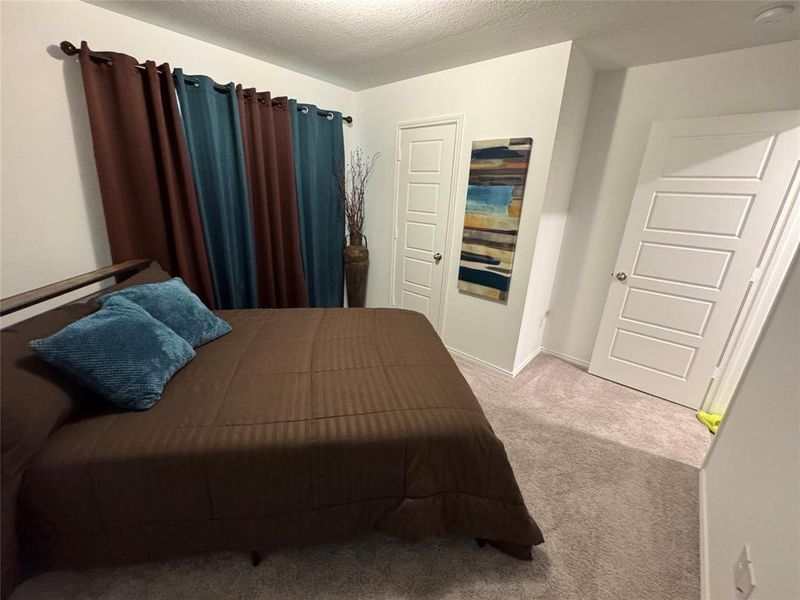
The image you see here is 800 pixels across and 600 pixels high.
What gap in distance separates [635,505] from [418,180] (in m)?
2.68

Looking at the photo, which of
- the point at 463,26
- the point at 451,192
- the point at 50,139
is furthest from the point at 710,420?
the point at 50,139

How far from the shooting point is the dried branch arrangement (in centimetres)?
323

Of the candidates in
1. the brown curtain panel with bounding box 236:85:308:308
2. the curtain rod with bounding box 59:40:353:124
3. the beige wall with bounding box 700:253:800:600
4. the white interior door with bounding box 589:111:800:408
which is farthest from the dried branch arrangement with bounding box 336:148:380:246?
the beige wall with bounding box 700:253:800:600

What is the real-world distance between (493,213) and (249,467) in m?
2.23

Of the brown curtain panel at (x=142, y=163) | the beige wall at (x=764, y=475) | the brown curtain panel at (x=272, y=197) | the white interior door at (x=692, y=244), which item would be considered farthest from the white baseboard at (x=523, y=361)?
the brown curtain panel at (x=142, y=163)

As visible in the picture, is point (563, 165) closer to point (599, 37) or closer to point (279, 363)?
point (599, 37)

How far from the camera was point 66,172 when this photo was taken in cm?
181

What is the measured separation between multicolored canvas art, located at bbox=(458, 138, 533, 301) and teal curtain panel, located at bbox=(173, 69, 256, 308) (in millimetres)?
1766

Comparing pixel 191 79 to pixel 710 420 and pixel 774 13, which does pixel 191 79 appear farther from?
pixel 710 420

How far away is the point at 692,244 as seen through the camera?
220cm

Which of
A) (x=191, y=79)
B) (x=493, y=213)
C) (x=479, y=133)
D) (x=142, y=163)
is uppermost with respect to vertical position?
(x=191, y=79)

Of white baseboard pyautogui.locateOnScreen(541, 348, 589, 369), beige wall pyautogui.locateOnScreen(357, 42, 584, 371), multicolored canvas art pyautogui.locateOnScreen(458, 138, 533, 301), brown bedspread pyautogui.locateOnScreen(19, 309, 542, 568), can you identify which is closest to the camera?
brown bedspread pyautogui.locateOnScreen(19, 309, 542, 568)

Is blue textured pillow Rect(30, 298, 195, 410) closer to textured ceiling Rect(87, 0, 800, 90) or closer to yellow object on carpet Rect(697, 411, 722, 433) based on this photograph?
textured ceiling Rect(87, 0, 800, 90)

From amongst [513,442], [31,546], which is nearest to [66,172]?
[31,546]
